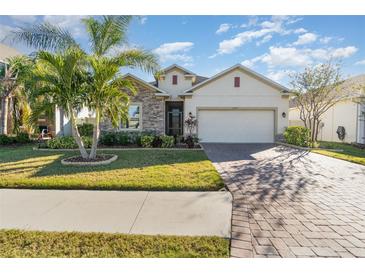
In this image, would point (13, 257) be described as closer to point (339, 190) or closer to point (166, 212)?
point (166, 212)

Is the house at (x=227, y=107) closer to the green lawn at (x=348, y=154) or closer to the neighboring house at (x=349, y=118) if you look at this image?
the green lawn at (x=348, y=154)

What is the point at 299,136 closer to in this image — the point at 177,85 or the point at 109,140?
the point at 177,85

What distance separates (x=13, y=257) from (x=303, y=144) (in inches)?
529

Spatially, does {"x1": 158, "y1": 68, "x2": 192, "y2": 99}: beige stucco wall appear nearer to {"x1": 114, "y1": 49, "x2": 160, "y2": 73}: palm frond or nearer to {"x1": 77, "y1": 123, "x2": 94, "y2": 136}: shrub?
{"x1": 77, "y1": 123, "x2": 94, "y2": 136}: shrub

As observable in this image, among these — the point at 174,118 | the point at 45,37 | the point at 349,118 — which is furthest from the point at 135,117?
the point at 349,118

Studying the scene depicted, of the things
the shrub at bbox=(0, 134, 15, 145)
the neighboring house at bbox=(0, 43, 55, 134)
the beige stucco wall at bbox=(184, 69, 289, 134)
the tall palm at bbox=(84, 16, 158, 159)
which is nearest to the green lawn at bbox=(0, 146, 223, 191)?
the tall palm at bbox=(84, 16, 158, 159)

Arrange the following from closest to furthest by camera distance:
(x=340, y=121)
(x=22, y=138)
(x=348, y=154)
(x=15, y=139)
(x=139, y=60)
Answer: (x=139, y=60) < (x=348, y=154) < (x=15, y=139) < (x=22, y=138) < (x=340, y=121)

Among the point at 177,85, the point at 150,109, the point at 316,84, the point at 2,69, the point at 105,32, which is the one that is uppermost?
the point at 2,69

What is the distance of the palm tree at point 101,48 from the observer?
25.1 feet

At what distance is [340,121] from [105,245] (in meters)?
19.2

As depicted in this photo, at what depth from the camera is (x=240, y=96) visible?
1459 centimetres

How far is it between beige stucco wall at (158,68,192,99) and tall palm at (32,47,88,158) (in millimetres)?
8567

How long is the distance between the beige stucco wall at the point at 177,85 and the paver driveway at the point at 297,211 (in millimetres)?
10345
